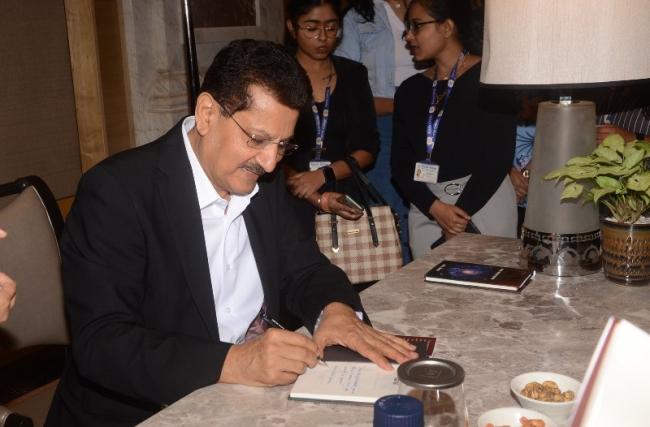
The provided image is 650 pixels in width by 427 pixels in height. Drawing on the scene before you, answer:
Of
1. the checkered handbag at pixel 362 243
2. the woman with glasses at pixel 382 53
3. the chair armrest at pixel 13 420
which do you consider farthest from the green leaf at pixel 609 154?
the woman with glasses at pixel 382 53

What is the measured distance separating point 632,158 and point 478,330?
1.95 ft

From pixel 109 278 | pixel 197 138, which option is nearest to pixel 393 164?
pixel 197 138

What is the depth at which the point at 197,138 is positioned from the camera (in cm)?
184

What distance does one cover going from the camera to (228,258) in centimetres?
192

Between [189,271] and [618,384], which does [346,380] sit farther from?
[618,384]

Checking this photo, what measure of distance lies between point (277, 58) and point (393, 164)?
1.79 meters

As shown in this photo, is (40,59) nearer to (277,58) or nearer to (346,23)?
(346,23)

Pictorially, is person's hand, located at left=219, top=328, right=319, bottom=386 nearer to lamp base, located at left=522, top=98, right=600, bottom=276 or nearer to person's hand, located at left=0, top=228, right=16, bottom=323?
person's hand, located at left=0, top=228, right=16, bottom=323

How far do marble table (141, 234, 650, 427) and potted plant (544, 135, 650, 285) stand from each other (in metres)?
0.07

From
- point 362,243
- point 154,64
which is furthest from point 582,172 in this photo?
point 154,64

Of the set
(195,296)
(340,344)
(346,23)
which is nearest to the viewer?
(340,344)

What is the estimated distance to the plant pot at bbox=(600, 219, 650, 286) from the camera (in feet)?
6.60

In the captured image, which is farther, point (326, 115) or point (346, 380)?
point (326, 115)

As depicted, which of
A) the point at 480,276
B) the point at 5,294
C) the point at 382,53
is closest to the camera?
the point at 5,294
